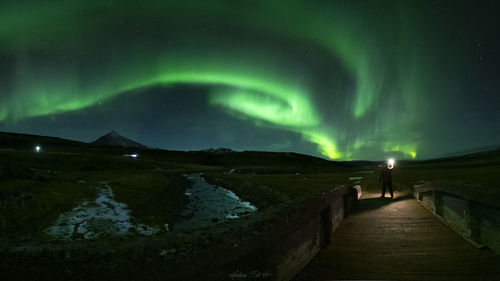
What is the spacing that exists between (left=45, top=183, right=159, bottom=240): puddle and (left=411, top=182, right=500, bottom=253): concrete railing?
52.8 feet

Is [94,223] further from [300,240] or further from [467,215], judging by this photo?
[467,215]

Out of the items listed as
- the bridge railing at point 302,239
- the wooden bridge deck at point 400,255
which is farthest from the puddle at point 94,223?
the wooden bridge deck at point 400,255

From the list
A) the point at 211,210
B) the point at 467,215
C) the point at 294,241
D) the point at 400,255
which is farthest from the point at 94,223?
the point at 467,215

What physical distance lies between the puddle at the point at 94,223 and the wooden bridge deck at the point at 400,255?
1385 cm

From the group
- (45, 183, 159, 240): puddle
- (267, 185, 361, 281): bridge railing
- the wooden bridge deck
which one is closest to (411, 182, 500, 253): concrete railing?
the wooden bridge deck

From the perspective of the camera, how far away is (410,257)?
7.45m

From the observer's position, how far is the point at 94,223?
21.1 metres

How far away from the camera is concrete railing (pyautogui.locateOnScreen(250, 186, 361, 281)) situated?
15.1 feet

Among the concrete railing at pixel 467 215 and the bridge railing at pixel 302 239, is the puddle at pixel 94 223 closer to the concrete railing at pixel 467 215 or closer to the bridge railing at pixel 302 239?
the bridge railing at pixel 302 239

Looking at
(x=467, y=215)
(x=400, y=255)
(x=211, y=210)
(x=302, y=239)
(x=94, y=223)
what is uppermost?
(x=467, y=215)

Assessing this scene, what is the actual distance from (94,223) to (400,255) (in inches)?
821

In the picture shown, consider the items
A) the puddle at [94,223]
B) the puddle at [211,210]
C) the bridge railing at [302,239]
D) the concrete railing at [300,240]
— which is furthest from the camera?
the puddle at [211,210]

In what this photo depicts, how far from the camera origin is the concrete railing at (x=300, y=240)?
4613 millimetres

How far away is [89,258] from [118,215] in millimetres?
24077
